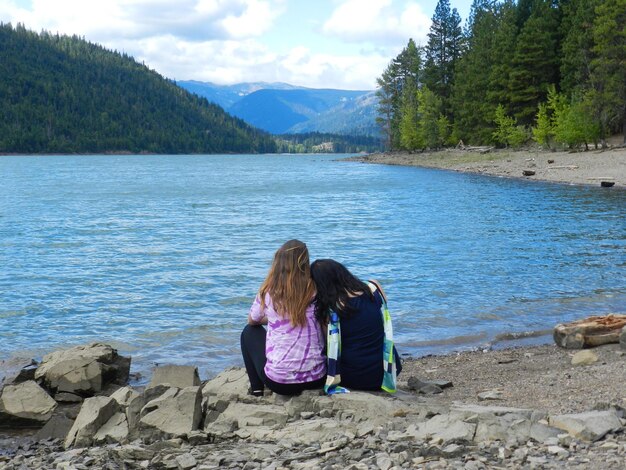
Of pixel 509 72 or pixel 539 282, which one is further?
pixel 509 72

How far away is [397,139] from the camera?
11488 centimetres

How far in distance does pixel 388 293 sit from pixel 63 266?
11.1 metres

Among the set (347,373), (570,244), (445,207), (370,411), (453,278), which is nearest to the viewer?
(370,411)

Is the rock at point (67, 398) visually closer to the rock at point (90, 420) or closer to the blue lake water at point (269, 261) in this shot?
the blue lake water at point (269, 261)

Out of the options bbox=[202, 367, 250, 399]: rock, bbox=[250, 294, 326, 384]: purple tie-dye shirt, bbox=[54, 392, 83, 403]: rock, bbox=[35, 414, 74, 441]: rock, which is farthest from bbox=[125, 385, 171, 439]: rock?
bbox=[54, 392, 83, 403]: rock

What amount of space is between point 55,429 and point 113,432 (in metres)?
1.55

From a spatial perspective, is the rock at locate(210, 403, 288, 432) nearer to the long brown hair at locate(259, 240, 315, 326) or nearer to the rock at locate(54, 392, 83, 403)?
the long brown hair at locate(259, 240, 315, 326)

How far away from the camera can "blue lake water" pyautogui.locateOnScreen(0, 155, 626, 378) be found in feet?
46.8

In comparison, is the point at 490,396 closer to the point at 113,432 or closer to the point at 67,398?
the point at 113,432

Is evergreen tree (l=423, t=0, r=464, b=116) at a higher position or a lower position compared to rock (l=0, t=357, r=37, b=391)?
higher

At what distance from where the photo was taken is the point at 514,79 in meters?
78.6

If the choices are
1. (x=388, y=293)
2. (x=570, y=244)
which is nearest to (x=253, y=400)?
(x=388, y=293)

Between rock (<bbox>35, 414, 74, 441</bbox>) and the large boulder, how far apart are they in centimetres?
127

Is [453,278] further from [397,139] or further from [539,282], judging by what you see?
[397,139]
